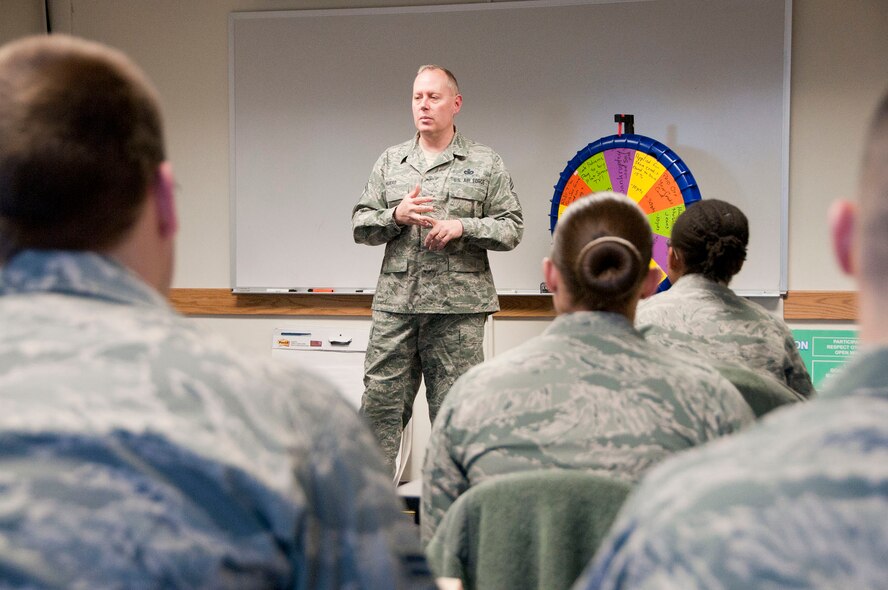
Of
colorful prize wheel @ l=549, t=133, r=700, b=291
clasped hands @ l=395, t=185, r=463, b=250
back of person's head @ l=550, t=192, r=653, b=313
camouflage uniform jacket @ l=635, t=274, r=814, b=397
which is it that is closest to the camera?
back of person's head @ l=550, t=192, r=653, b=313

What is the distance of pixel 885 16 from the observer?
391cm

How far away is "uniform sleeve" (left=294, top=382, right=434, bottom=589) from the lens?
745 millimetres

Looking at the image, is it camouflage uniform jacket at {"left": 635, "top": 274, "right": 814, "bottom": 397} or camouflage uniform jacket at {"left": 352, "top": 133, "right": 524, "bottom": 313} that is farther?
camouflage uniform jacket at {"left": 352, "top": 133, "right": 524, "bottom": 313}

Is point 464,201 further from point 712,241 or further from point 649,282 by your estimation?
point 649,282

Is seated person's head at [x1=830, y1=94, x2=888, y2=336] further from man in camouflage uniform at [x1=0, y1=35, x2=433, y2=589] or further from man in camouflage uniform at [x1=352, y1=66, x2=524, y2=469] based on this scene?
man in camouflage uniform at [x1=352, y1=66, x2=524, y2=469]

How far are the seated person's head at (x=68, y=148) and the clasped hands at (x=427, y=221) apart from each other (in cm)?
237

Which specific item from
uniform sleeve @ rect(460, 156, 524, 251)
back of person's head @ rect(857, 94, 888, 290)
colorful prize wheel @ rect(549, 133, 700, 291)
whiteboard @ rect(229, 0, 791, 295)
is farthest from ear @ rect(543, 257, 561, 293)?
whiteboard @ rect(229, 0, 791, 295)

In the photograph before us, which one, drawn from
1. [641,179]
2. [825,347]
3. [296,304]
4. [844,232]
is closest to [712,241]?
[641,179]

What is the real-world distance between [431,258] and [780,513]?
2879mm

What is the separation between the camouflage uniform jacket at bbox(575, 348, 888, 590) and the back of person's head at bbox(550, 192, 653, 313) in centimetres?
99

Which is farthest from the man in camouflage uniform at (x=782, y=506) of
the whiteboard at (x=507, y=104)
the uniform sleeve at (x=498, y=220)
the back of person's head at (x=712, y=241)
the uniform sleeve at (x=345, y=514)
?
the whiteboard at (x=507, y=104)

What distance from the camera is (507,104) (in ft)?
13.7

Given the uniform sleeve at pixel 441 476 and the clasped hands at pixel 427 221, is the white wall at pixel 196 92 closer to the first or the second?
the clasped hands at pixel 427 221

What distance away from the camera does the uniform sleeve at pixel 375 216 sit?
3.35 m
